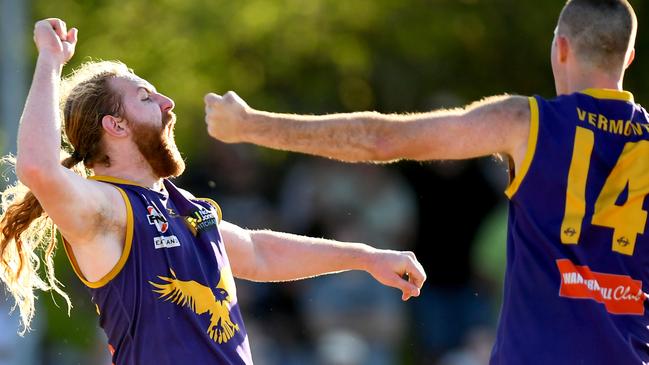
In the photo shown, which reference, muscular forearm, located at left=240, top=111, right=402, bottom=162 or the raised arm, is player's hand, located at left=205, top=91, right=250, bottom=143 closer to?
muscular forearm, located at left=240, top=111, right=402, bottom=162

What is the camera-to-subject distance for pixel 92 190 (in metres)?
4.83

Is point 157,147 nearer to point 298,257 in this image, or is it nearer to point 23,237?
point 23,237

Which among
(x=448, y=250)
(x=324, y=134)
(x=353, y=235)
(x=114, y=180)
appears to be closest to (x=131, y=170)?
(x=114, y=180)

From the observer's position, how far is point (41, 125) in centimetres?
463

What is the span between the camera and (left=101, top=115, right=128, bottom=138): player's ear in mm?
5223

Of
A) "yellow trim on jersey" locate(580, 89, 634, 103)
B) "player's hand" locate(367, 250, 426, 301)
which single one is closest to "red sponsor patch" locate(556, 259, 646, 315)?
"yellow trim on jersey" locate(580, 89, 634, 103)

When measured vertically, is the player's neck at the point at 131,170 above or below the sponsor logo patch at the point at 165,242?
above

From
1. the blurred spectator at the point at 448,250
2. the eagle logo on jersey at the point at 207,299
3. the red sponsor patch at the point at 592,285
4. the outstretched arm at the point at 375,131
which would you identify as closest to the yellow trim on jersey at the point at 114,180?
the eagle logo on jersey at the point at 207,299

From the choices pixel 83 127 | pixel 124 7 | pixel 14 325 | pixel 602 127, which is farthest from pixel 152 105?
pixel 124 7

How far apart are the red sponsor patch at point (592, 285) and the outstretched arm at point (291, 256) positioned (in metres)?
1.14

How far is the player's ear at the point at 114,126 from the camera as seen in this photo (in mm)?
5223

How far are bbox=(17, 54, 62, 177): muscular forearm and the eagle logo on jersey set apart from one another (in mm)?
701

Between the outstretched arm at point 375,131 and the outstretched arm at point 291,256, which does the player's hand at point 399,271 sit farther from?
the outstretched arm at point 375,131

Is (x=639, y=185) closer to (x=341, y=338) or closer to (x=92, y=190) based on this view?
(x=92, y=190)
